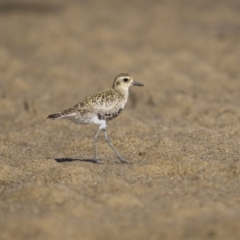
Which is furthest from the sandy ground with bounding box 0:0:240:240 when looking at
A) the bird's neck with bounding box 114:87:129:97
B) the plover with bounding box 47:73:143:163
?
the bird's neck with bounding box 114:87:129:97

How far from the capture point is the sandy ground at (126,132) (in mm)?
6590

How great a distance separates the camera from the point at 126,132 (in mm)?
11516

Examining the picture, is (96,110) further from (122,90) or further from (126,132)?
(126,132)

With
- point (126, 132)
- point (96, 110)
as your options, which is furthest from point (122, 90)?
point (126, 132)

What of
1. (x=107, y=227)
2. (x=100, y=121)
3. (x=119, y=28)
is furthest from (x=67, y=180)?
(x=119, y=28)

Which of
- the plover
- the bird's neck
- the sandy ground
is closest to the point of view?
the sandy ground

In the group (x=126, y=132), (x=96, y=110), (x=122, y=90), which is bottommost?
(x=126, y=132)

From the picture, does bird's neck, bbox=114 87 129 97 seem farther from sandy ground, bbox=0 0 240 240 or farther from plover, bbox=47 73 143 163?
sandy ground, bbox=0 0 240 240

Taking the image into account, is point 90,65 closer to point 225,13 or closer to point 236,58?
point 236,58

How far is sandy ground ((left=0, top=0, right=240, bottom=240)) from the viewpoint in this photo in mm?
6590

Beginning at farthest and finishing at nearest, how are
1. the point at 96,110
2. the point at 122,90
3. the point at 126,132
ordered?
the point at 126,132 → the point at 122,90 → the point at 96,110

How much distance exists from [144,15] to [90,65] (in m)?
9.99

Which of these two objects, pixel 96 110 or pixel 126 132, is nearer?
pixel 96 110

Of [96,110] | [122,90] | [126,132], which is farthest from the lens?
[126,132]
